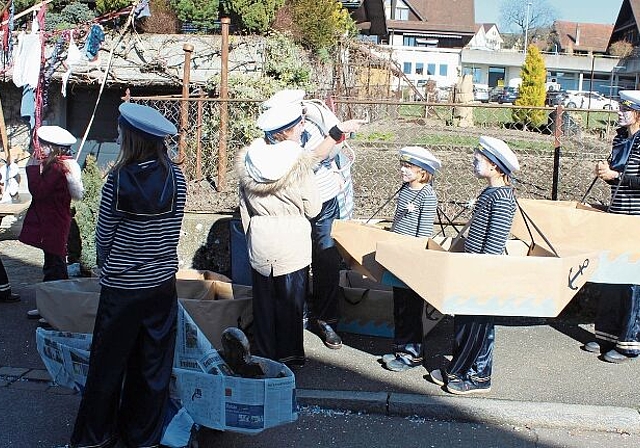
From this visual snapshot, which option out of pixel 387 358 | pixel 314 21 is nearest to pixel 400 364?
pixel 387 358

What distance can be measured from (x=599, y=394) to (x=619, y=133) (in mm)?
1830

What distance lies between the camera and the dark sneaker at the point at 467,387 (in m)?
4.64

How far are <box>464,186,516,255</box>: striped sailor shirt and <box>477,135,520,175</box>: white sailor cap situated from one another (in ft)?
0.42

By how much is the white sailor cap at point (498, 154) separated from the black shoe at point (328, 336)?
1817mm

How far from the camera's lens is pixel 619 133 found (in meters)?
5.27

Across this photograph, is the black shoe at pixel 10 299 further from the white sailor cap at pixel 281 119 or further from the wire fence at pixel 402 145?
the white sailor cap at pixel 281 119

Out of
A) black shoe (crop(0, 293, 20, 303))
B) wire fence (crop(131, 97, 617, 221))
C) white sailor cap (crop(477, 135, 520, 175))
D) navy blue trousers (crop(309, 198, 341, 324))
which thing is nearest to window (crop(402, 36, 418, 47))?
wire fence (crop(131, 97, 617, 221))

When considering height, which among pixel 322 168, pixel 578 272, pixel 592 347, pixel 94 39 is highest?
pixel 94 39

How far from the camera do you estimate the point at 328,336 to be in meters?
5.45

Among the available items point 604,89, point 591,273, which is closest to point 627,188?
point 591,273

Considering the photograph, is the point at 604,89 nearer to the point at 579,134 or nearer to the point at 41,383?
the point at 579,134

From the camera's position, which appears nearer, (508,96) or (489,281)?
(489,281)

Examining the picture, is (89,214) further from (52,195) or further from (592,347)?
(592,347)

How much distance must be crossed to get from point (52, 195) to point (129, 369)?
253cm
